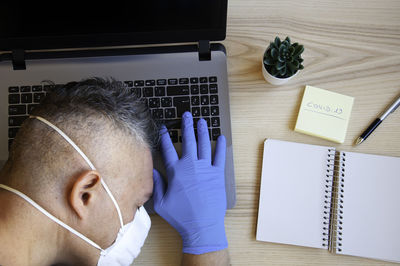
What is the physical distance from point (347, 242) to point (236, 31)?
57 cm

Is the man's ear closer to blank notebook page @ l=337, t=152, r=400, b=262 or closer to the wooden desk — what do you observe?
the wooden desk

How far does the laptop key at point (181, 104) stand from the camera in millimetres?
802

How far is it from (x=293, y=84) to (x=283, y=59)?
10cm

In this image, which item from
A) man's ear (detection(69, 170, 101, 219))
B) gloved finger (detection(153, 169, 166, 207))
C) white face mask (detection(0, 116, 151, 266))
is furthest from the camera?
gloved finger (detection(153, 169, 166, 207))

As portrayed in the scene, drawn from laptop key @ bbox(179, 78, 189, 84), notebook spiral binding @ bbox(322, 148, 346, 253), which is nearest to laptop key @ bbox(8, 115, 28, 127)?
laptop key @ bbox(179, 78, 189, 84)

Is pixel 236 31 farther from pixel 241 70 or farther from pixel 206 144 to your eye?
pixel 206 144

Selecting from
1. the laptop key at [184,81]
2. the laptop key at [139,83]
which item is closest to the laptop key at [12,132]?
the laptop key at [139,83]

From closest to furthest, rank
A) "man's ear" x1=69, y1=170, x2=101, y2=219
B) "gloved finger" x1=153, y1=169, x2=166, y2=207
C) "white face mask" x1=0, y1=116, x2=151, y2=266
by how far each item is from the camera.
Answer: "man's ear" x1=69, y1=170, x2=101, y2=219, "white face mask" x1=0, y1=116, x2=151, y2=266, "gloved finger" x1=153, y1=169, x2=166, y2=207

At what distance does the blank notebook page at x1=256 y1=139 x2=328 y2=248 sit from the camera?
2.50 ft

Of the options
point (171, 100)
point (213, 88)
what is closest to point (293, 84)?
point (213, 88)

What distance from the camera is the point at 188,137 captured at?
0.77 meters

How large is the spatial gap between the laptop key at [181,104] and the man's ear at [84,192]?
0.29m

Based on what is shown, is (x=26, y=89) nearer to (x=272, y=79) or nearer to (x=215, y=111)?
(x=215, y=111)

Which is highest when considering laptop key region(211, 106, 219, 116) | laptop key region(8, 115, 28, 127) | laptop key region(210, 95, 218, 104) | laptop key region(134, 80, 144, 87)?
laptop key region(134, 80, 144, 87)
